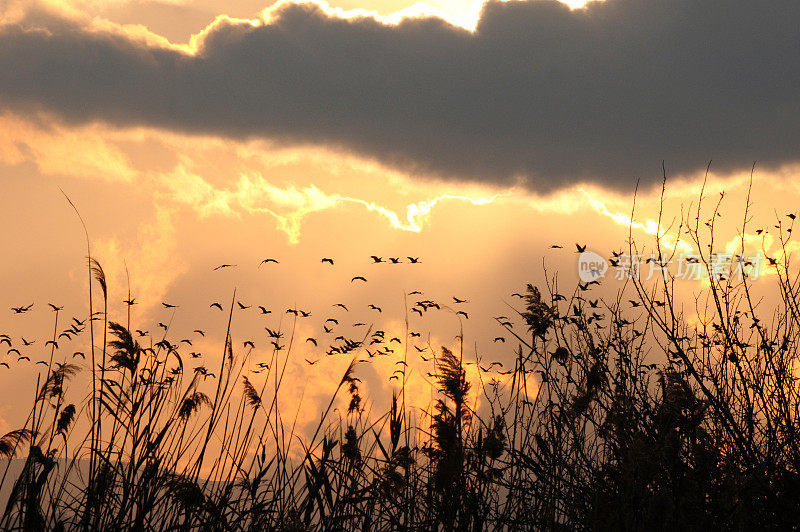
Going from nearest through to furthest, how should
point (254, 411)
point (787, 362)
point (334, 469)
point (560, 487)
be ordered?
point (334, 469) → point (560, 487) → point (254, 411) → point (787, 362)

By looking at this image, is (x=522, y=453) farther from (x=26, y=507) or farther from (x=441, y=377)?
(x=26, y=507)

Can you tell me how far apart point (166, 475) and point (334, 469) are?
0.88m

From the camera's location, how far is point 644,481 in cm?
285

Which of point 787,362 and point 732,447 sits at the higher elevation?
point 787,362

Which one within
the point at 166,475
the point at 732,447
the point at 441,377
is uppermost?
the point at 732,447

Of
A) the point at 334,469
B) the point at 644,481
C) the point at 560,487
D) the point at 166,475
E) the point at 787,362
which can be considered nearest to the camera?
the point at 644,481

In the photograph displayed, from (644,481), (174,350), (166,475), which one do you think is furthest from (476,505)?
(174,350)

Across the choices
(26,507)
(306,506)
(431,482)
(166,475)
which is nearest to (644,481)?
(431,482)

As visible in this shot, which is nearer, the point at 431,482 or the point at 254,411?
the point at 431,482

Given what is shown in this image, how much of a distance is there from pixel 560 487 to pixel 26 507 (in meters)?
2.87

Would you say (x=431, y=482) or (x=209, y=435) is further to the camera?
(x=209, y=435)

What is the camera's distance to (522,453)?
4.68 m

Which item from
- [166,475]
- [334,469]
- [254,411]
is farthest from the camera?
[254,411]

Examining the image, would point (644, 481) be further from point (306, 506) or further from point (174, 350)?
point (174, 350)
